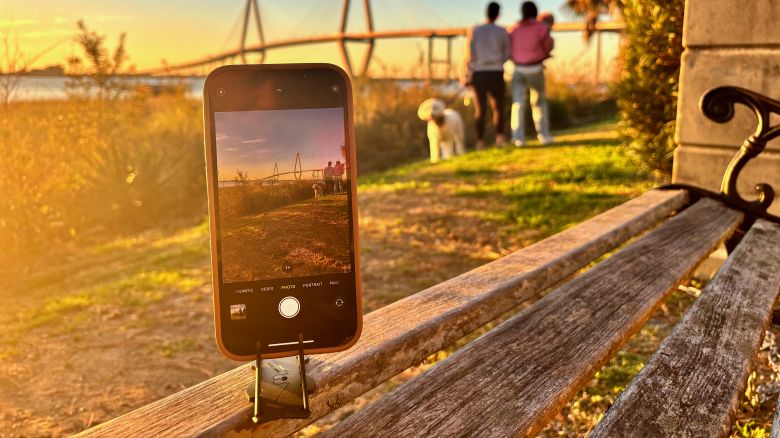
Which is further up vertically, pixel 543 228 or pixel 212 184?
pixel 212 184

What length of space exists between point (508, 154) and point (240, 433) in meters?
7.05

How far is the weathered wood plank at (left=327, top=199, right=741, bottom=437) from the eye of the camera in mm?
1029

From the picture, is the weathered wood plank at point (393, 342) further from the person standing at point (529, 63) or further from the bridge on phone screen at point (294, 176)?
the person standing at point (529, 63)

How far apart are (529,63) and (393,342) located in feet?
26.2

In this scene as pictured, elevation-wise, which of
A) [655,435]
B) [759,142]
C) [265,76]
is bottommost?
[655,435]

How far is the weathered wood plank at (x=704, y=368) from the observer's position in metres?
1.05

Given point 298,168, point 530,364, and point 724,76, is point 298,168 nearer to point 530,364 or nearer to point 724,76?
point 530,364

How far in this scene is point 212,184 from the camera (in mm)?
961

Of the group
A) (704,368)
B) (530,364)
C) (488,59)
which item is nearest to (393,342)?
(530,364)

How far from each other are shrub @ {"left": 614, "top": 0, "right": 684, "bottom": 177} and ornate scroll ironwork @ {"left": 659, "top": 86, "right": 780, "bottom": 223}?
1.19 metres

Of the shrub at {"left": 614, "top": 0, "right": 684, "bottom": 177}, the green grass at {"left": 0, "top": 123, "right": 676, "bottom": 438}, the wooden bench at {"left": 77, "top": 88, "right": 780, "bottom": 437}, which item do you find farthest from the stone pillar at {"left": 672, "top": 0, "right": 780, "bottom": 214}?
the wooden bench at {"left": 77, "top": 88, "right": 780, "bottom": 437}

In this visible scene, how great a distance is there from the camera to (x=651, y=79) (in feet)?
13.4

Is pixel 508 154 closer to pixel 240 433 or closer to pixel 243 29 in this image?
pixel 240 433

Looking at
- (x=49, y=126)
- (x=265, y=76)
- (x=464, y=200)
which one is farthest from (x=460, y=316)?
(x=49, y=126)
